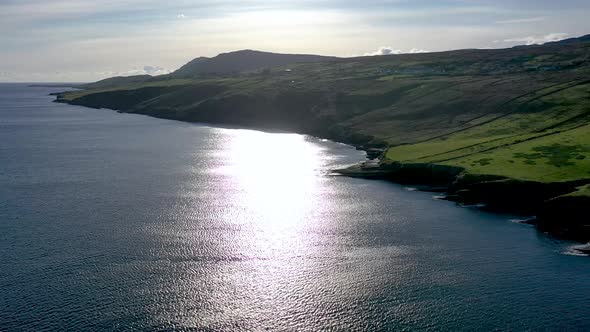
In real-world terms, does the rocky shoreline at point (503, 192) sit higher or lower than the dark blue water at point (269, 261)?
higher

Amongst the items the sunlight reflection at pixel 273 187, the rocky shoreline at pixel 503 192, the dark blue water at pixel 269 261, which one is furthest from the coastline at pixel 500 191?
the sunlight reflection at pixel 273 187

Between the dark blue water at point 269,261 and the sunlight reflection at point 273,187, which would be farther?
the sunlight reflection at point 273,187

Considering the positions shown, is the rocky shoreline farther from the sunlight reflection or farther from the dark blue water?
the sunlight reflection

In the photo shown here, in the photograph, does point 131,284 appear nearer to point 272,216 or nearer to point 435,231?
point 272,216

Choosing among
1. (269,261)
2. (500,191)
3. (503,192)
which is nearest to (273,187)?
(500,191)

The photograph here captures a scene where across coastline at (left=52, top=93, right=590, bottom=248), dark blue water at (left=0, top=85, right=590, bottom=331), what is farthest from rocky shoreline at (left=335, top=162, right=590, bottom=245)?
dark blue water at (left=0, top=85, right=590, bottom=331)

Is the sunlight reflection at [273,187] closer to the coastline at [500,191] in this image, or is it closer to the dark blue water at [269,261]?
the dark blue water at [269,261]

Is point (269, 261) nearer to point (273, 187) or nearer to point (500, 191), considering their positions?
point (273, 187)

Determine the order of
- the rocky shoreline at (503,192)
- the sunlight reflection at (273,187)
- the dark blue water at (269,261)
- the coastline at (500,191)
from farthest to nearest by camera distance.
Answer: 1. the sunlight reflection at (273,187)
2. the coastline at (500,191)
3. the rocky shoreline at (503,192)
4. the dark blue water at (269,261)

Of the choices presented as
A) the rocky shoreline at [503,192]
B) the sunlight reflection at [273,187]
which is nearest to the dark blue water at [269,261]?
the sunlight reflection at [273,187]

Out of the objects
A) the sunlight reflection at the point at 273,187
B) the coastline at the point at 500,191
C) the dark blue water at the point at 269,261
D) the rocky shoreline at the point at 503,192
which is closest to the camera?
the dark blue water at the point at 269,261
